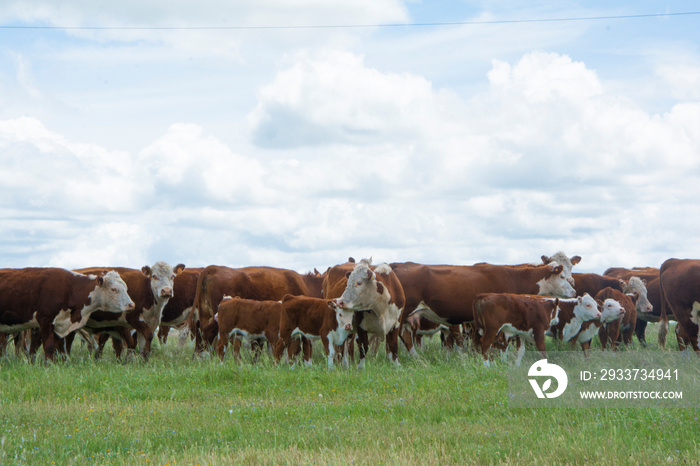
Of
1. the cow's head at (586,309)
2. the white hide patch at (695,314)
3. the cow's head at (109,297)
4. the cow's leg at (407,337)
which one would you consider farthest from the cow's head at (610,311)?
the cow's head at (109,297)

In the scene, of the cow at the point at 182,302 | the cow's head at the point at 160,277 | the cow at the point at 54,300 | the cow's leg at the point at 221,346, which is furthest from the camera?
the cow at the point at 182,302

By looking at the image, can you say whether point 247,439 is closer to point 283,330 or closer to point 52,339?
point 283,330

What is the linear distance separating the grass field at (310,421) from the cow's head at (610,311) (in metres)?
3.49

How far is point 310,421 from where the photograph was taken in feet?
28.4

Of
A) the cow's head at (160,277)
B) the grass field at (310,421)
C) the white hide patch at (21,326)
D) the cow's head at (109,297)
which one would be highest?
the cow's head at (160,277)

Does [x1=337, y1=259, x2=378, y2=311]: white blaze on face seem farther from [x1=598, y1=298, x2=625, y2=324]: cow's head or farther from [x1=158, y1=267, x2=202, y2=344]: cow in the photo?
[x1=158, y1=267, x2=202, y2=344]: cow

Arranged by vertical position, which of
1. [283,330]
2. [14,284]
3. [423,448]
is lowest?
[423,448]

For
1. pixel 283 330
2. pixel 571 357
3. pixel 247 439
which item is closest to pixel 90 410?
pixel 247 439

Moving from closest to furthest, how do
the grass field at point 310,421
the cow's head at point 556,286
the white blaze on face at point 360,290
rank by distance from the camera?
the grass field at point 310,421
the white blaze on face at point 360,290
the cow's head at point 556,286

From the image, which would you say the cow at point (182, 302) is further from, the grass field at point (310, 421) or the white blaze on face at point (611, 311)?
the white blaze on face at point (611, 311)

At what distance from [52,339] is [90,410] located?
590 centimetres

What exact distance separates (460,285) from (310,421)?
7781mm

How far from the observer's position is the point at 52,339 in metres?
14.7

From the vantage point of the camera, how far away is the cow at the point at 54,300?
14844mm
